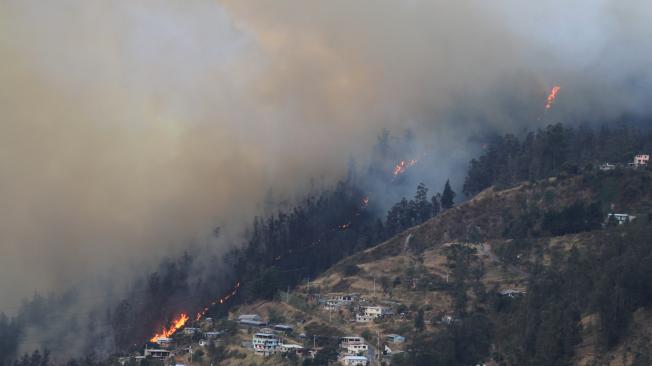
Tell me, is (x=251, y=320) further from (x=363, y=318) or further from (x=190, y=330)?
(x=363, y=318)

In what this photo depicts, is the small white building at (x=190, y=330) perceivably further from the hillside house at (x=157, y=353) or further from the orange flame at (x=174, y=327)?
the hillside house at (x=157, y=353)

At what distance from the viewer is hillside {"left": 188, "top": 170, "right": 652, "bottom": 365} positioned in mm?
87312

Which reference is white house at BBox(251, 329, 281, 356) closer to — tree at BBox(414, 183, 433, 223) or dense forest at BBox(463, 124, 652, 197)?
tree at BBox(414, 183, 433, 223)

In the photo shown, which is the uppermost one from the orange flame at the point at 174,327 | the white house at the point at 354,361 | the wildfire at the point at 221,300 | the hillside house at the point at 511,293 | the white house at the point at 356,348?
the wildfire at the point at 221,300

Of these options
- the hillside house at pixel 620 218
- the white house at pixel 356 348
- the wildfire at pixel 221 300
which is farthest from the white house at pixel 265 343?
the hillside house at pixel 620 218

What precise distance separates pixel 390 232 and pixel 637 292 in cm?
3284

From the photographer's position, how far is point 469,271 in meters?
95.3

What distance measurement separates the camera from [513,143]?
11375 cm

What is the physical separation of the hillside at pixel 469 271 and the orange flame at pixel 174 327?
4711 millimetres

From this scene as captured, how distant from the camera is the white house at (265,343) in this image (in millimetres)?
89688

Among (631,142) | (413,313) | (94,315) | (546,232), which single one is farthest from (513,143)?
(94,315)

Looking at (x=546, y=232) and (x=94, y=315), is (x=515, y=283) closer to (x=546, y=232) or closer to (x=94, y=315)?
(x=546, y=232)

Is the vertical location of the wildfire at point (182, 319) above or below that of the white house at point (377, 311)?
above

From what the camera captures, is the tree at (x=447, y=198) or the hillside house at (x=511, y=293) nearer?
the hillside house at (x=511, y=293)
